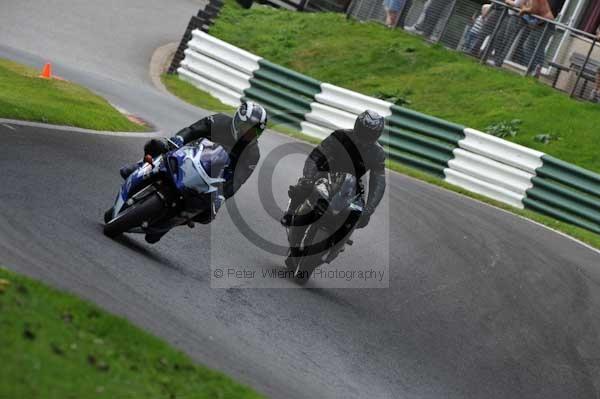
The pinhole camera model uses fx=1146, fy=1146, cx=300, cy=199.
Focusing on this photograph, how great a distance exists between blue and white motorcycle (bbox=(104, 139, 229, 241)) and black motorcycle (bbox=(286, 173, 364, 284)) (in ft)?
4.69

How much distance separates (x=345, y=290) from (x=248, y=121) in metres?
2.35

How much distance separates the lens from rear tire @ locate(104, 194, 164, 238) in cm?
968

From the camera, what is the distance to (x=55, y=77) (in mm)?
19656

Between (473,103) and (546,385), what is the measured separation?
43.6 feet

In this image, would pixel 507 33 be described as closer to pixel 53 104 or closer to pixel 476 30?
pixel 476 30

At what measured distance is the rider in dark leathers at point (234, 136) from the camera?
10.3 meters

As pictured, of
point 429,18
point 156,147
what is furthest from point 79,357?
point 429,18

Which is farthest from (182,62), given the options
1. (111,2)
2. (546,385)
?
(546,385)

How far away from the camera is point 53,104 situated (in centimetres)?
1586

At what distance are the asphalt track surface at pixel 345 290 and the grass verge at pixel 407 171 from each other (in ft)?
2.47

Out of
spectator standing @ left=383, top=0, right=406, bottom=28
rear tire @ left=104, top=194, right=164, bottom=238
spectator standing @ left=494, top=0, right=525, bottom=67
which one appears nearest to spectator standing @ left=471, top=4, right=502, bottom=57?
spectator standing @ left=494, top=0, right=525, bottom=67

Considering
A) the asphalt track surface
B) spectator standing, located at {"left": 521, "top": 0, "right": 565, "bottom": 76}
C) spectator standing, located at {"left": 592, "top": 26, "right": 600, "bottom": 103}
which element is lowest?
the asphalt track surface

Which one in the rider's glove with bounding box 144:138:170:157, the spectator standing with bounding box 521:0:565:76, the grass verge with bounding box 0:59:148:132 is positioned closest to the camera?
the rider's glove with bounding box 144:138:170:157

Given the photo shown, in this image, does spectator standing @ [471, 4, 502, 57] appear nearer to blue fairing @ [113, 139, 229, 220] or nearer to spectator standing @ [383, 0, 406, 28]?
spectator standing @ [383, 0, 406, 28]
